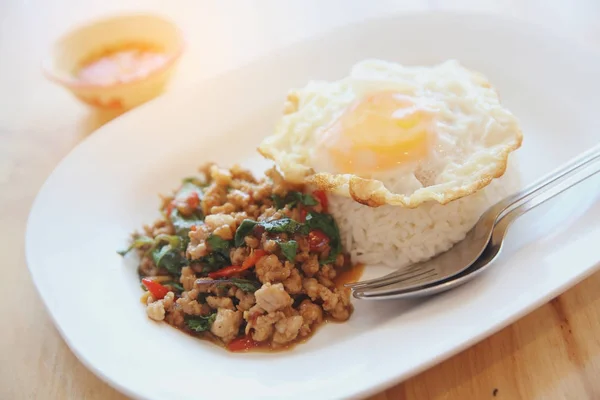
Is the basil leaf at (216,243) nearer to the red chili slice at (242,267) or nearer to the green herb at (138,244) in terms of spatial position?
the red chili slice at (242,267)

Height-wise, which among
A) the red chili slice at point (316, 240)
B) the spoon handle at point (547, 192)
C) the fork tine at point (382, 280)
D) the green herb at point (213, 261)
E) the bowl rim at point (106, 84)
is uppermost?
the spoon handle at point (547, 192)

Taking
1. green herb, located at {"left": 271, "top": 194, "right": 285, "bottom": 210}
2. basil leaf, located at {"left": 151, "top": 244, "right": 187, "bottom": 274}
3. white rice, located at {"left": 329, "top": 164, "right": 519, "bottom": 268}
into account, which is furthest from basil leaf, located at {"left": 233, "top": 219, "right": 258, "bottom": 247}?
white rice, located at {"left": 329, "top": 164, "right": 519, "bottom": 268}

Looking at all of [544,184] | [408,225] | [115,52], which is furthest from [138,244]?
[544,184]

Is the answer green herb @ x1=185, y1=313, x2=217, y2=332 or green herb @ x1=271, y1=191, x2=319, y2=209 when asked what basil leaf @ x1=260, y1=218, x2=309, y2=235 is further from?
green herb @ x1=185, y1=313, x2=217, y2=332

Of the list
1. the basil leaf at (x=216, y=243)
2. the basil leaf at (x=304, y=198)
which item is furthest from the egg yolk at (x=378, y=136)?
the basil leaf at (x=216, y=243)

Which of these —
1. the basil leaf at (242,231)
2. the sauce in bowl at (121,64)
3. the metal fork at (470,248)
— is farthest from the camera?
the sauce in bowl at (121,64)

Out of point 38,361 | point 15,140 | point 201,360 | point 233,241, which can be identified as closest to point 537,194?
point 233,241
